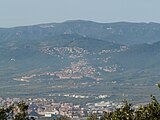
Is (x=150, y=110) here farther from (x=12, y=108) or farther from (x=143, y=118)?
(x=12, y=108)

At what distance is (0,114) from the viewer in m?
50.1

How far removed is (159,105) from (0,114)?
56.0 ft

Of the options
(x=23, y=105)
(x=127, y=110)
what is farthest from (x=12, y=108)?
(x=127, y=110)

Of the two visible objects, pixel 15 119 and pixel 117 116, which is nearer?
pixel 117 116

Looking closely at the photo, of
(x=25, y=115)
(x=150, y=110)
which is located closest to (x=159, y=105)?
(x=150, y=110)

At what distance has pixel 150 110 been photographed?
123 feet

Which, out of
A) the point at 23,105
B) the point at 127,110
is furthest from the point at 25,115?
the point at 127,110

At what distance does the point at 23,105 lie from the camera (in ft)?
168

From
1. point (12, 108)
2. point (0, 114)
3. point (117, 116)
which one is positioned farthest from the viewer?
point (12, 108)

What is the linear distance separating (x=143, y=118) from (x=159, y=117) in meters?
1.10

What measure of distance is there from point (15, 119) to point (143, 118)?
16.8 m

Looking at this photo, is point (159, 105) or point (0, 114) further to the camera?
point (0, 114)

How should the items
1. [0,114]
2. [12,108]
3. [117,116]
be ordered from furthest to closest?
[12,108]
[0,114]
[117,116]

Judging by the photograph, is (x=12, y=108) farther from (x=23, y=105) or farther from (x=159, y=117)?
(x=159, y=117)
